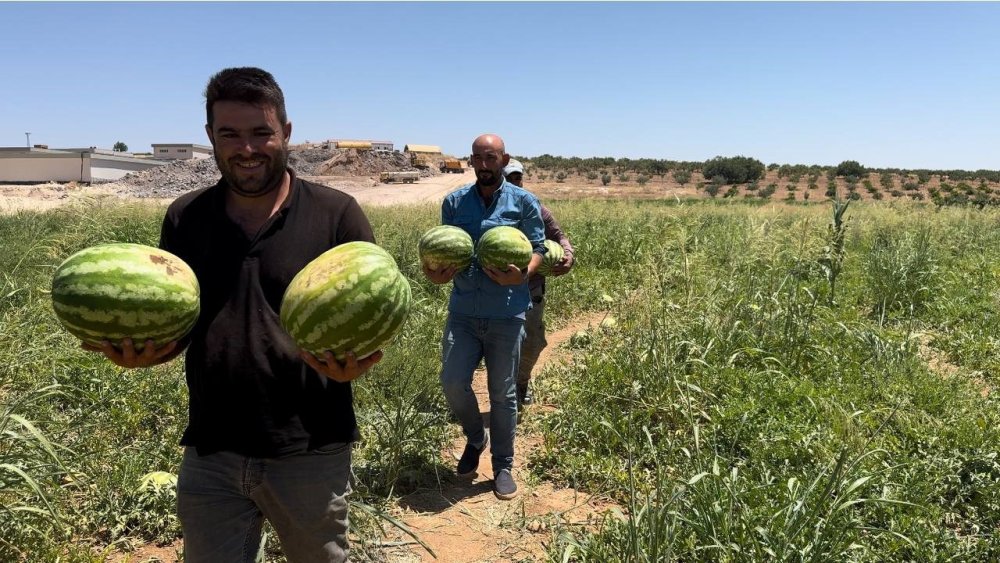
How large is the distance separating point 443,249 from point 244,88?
180 cm

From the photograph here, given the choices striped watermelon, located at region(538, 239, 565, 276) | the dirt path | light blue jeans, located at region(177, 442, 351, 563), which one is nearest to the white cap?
striped watermelon, located at region(538, 239, 565, 276)

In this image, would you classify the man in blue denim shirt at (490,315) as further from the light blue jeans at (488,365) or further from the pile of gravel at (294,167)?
the pile of gravel at (294,167)

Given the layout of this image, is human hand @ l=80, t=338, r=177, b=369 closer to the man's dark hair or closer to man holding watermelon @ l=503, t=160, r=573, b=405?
the man's dark hair

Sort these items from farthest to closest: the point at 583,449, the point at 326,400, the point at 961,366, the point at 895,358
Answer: the point at 961,366
the point at 895,358
the point at 583,449
the point at 326,400

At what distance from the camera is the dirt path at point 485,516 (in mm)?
3453

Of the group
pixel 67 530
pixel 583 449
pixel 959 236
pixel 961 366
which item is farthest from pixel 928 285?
pixel 67 530

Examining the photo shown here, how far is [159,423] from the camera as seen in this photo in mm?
4566

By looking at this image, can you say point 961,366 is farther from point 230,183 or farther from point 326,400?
point 230,183

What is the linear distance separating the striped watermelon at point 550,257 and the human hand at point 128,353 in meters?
3.18

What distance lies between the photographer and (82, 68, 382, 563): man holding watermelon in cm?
208

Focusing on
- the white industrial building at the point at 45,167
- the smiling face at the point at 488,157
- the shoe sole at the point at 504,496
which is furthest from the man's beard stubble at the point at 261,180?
the white industrial building at the point at 45,167

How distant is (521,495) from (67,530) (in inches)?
106

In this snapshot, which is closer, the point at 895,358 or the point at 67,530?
the point at 67,530

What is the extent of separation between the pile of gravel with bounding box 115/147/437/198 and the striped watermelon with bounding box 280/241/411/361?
31.2 metres
